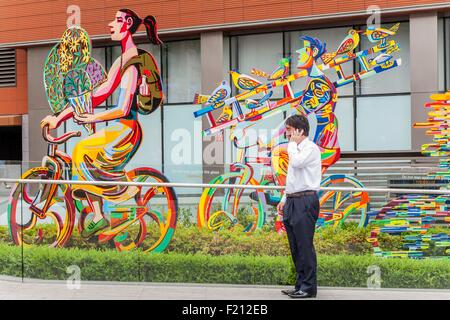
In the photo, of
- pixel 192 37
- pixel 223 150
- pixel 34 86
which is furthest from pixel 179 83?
pixel 34 86

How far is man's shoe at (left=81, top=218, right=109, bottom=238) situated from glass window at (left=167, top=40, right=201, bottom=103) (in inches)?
506

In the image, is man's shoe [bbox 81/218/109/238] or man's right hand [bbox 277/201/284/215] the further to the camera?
man's shoe [bbox 81/218/109/238]

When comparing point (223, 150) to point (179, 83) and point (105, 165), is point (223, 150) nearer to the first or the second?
point (179, 83)

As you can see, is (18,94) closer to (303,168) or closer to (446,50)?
(446,50)

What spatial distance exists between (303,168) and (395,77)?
43.0 feet

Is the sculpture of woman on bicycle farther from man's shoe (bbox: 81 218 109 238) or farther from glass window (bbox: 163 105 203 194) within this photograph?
glass window (bbox: 163 105 203 194)

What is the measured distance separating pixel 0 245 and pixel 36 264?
2.38 ft

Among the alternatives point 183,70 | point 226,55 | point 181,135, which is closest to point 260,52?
point 226,55

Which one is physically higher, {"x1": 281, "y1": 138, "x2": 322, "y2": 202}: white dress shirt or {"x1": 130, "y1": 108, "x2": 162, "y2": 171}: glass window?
{"x1": 130, "y1": 108, "x2": 162, "y2": 171}: glass window

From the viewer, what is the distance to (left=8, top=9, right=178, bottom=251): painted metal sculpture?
23.6 ft

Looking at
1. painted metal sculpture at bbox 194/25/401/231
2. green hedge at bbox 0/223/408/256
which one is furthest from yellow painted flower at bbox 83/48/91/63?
green hedge at bbox 0/223/408/256

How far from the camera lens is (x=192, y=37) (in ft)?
64.8

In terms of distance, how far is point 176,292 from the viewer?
6.18 meters

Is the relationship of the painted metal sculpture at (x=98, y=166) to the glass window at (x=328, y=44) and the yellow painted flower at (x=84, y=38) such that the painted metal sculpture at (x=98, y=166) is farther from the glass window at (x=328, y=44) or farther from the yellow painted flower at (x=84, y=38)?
the glass window at (x=328, y=44)
